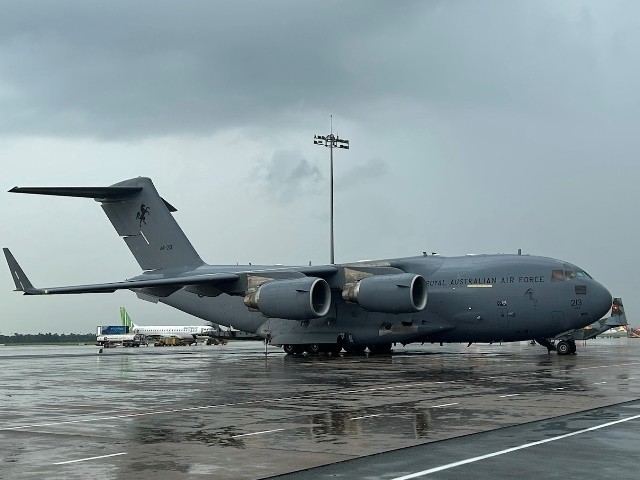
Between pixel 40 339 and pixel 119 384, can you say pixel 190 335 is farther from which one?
pixel 40 339

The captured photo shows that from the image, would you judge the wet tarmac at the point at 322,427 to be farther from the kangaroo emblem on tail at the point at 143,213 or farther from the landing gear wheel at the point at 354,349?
the kangaroo emblem on tail at the point at 143,213

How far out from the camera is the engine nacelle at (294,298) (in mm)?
33281

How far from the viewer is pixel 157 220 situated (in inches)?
1628

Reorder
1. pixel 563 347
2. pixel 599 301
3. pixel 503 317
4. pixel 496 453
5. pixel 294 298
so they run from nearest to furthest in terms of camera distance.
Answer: pixel 496 453
pixel 599 301
pixel 503 317
pixel 294 298
pixel 563 347

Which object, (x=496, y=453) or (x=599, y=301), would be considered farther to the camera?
(x=599, y=301)

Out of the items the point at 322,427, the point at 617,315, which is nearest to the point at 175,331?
Result: the point at 617,315

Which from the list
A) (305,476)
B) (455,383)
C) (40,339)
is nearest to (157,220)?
(455,383)

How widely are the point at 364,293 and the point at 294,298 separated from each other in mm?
2865

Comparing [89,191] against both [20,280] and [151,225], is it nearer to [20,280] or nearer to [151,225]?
[151,225]

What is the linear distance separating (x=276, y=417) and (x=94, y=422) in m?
2.83

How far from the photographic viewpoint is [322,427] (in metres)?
12.0

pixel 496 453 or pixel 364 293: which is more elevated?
pixel 364 293

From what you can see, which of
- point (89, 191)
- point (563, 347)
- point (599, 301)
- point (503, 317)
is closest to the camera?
point (599, 301)

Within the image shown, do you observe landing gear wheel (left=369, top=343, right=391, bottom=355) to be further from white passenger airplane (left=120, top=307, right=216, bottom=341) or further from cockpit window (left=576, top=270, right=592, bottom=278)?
white passenger airplane (left=120, top=307, right=216, bottom=341)
